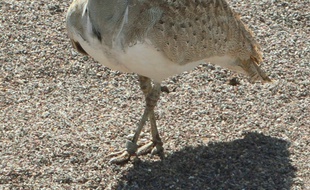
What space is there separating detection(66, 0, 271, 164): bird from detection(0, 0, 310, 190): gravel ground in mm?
377

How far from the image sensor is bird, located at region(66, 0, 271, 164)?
6.82 m

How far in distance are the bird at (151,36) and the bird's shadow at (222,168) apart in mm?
263

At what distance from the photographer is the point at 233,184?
7090 mm

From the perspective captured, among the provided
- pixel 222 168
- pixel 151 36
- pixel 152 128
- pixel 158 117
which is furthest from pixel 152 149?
pixel 151 36

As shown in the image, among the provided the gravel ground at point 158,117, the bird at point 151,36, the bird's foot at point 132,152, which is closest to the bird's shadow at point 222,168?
the gravel ground at point 158,117

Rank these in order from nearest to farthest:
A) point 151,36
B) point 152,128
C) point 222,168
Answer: point 151,36 → point 222,168 → point 152,128

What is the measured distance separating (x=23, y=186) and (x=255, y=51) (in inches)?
114

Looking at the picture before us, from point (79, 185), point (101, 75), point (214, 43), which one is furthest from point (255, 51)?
point (79, 185)

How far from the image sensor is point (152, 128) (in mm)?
7633

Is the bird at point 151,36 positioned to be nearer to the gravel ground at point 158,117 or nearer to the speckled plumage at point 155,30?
the speckled plumage at point 155,30

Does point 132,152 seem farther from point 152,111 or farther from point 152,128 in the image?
point 152,111

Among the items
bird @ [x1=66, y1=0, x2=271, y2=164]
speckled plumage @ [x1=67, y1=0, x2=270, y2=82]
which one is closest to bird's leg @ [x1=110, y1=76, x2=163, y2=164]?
bird @ [x1=66, y1=0, x2=271, y2=164]

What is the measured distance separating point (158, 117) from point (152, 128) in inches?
22.3

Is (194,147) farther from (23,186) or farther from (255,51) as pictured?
(23,186)
